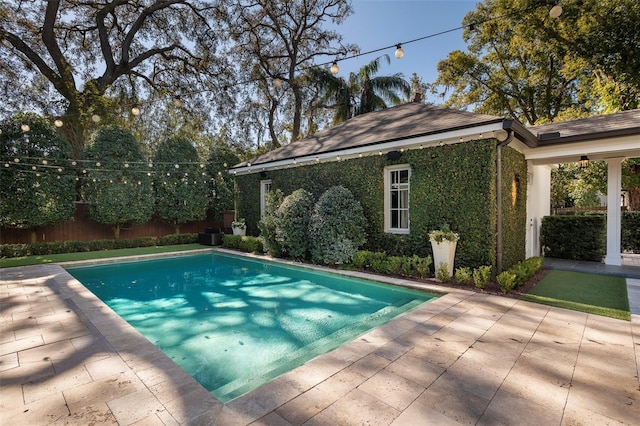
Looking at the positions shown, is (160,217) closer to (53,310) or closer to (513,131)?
(53,310)

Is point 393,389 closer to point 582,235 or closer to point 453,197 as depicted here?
point 453,197

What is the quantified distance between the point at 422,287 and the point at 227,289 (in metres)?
4.52

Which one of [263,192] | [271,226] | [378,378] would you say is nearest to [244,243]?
[263,192]

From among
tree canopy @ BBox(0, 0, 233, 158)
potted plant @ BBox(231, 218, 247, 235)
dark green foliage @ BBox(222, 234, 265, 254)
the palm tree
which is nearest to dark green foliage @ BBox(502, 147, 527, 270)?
dark green foliage @ BBox(222, 234, 265, 254)

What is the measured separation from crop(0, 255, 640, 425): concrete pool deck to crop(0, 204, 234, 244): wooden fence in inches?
378

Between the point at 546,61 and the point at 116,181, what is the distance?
24.0m

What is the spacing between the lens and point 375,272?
775 centimetres

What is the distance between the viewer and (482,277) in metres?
6.09

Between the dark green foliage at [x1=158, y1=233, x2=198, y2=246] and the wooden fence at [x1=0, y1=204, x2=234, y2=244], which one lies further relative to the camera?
the dark green foliage at [x1=158, y1=233, x2=198, y2=246]

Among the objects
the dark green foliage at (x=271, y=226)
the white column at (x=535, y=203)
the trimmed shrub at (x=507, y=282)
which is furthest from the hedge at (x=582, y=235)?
the dark green foliage at (x=271, y=226)

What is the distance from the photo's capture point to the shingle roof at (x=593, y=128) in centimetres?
632

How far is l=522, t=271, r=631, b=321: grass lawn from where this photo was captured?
4.87m

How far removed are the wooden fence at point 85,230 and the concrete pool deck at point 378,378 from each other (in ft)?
31.5

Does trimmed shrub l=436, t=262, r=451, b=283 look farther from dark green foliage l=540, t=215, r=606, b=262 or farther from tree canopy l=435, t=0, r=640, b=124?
tree canopy l=435, t=0, r=640, b=124
